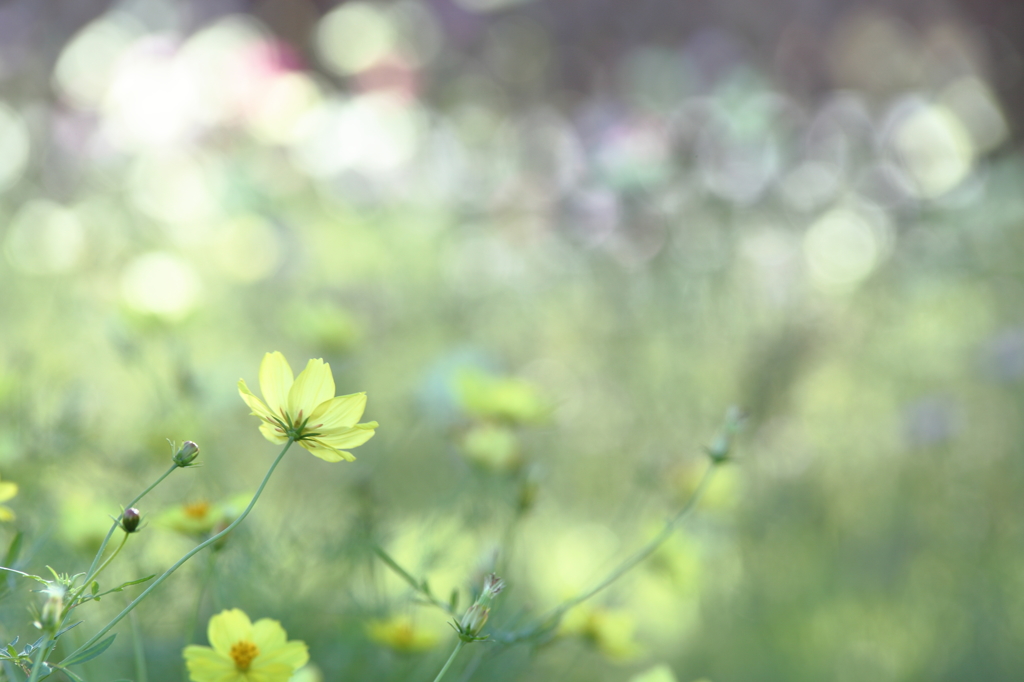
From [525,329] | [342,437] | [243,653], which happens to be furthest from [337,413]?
[525,329]

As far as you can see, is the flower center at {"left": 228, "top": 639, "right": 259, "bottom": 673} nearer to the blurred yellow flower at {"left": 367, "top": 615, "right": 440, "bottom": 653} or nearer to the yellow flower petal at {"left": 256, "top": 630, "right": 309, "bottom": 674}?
the yellow flower petal at {"left": 256, "top": 630, "right": 309, "bottom": 674}

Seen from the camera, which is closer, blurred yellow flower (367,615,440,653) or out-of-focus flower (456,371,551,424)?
blurred yellow flower (367,615,440,653)

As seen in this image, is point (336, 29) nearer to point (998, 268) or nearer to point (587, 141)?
point (587, 141)

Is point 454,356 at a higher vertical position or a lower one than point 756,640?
higher

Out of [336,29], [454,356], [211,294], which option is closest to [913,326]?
[454,356]

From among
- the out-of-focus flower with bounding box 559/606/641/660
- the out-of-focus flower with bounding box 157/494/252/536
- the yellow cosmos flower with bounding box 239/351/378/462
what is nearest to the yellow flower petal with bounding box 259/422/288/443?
the yellow cosmos flower with bounding box 239/351/378/462

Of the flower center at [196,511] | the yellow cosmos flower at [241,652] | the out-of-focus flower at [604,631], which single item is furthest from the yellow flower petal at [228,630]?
the out-of-focus flower at [604,631]
